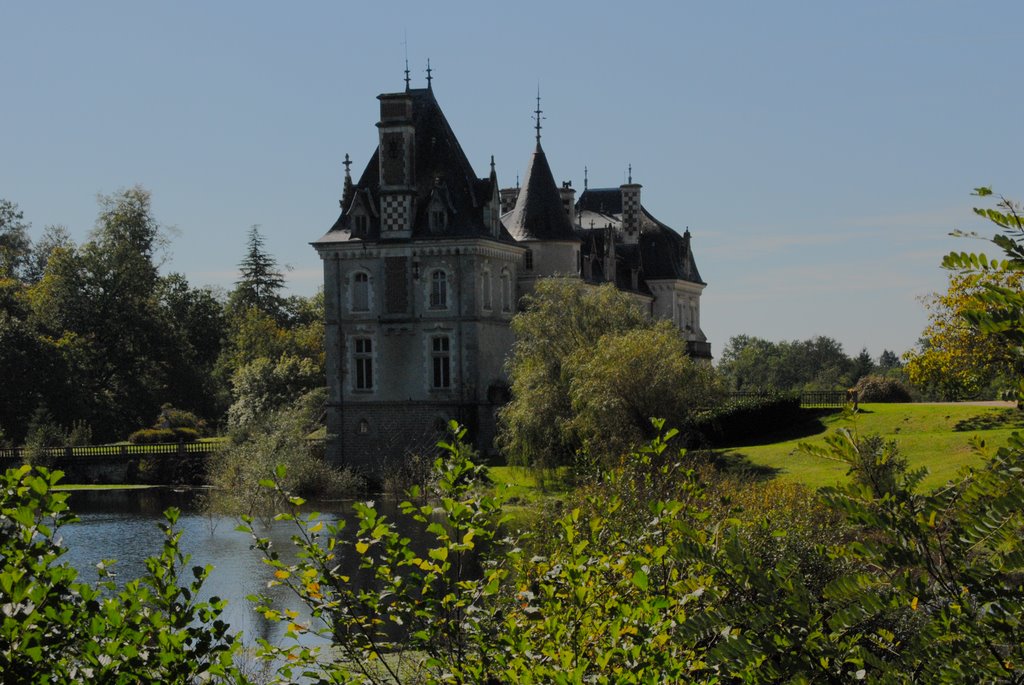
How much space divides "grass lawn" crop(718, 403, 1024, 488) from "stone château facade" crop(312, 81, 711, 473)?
918 cm

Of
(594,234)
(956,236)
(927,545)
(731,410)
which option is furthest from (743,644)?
(594,234)

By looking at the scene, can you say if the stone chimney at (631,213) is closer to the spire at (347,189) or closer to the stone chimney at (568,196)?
the stone chimney at (568,196)

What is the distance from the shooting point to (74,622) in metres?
6.66

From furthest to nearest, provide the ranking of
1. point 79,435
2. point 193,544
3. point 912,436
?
1. point 79,435
2. point 912,436
3. point 193,544

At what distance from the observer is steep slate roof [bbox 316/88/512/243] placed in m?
44.2

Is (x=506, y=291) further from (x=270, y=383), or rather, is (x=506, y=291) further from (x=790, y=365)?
(x=790, y=365)

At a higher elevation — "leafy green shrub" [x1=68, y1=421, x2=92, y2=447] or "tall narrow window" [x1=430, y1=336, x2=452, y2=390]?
"tall narrow window" [x1=430, y1=336, x2=452, y2=390]

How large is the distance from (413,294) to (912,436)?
52.8ft

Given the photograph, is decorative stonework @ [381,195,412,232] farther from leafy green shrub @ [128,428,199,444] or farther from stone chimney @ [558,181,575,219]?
leafy green shrub @ [128,428,199,444]

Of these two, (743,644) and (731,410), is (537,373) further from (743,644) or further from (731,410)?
(743,644)

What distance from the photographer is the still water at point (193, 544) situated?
22.8 meters

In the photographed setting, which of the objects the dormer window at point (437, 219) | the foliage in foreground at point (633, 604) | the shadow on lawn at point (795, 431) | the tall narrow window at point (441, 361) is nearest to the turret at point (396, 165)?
the dormer window at point (437, 219)

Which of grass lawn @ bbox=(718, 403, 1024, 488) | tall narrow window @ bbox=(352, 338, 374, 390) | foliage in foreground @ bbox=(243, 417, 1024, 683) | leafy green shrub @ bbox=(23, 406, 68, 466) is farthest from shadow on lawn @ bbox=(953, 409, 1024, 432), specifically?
leafy green shrub @ bbox=(23, 406, 68, 466)

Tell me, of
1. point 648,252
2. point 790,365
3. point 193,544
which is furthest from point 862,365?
point 193,544
